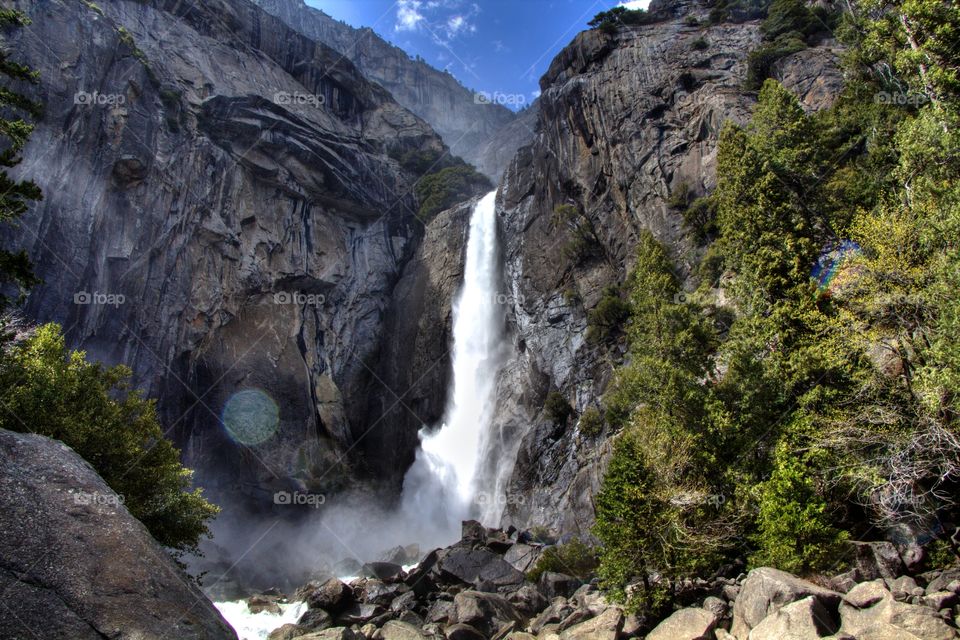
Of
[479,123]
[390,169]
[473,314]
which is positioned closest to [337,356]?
[473,314]

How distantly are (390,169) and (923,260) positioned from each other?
5313 centimetres

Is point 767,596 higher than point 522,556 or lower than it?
higher

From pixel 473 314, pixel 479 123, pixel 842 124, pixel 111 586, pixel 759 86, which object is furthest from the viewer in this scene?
pixel 479 123

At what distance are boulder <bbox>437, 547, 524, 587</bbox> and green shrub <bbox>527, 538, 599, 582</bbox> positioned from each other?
102cm

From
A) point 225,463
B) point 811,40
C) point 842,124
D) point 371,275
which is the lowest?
point 225,463

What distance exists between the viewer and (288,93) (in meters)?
60.6

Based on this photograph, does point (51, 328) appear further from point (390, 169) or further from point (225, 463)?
point (390, 169)

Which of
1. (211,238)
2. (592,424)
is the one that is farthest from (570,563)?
(211,238)

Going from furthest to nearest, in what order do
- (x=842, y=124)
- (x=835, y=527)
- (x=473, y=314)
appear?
1. (x=473, y=314)
2. (x=842, y=124)
3. (x=835, y=527)

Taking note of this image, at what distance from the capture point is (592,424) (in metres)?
32.2

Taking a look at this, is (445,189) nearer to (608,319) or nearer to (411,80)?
(608,319)

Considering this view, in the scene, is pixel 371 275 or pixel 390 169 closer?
A: pixel 371 275

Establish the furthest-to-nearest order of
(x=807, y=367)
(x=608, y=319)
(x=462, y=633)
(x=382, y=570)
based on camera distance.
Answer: (x=608, y=319)
(x=382, y=570)
(x=807, y=367)
(x=462, y=633)

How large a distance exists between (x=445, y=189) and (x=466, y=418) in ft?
96.0
